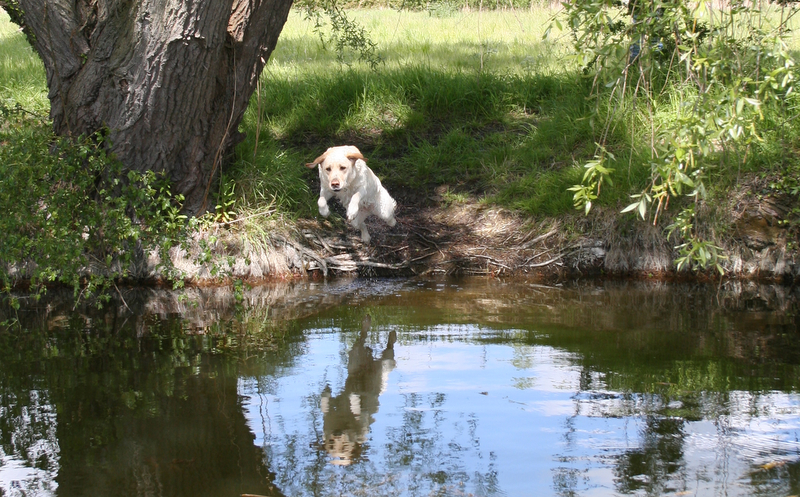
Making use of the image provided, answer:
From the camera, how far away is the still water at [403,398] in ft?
11.5

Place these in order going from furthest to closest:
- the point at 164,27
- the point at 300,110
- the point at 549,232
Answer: the point at 300,110, the point at 549,232, the point at 164,27

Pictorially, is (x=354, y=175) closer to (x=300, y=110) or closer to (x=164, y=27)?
(x=164, y=27)

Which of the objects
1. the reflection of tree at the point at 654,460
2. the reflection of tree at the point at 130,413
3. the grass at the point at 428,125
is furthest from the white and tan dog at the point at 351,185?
the reflection of tree at the point at 654,460

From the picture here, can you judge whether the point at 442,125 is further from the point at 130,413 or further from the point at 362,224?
the point at 130,413

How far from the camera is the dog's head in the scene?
6.91 m

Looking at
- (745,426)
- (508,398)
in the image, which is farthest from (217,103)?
(745,426)

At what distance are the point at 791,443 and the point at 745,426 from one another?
244 mm

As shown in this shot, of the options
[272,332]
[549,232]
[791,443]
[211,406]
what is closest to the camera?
[791,443]

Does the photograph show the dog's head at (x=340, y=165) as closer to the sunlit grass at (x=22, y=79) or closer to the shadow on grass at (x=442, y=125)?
the shadow on grass at (x=442, y=125)

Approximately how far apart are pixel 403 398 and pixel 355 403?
0.98 ft

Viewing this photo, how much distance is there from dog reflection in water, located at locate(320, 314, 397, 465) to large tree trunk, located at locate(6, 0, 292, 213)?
2.94 m

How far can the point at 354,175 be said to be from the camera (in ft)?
23.4

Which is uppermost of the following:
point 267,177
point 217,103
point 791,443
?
point 217,103

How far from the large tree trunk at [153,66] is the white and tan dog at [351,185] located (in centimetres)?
119
